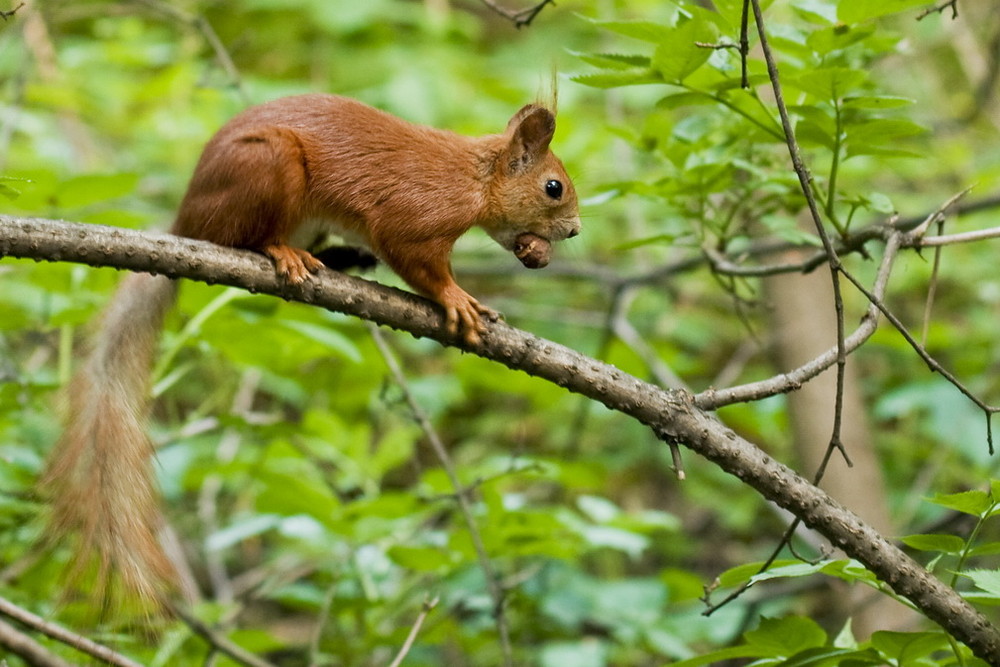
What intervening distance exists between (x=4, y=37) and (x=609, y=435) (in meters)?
3.09

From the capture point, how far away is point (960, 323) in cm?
499

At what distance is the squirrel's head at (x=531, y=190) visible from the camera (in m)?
2.12

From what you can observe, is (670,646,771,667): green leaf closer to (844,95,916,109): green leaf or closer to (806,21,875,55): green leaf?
(844,95,916,109): green leaf

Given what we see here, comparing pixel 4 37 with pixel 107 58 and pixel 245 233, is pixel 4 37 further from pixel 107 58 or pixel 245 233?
pixel 245 233

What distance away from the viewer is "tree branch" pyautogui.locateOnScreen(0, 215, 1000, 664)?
146 cm

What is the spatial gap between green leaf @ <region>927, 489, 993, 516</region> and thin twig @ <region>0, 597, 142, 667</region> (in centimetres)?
124

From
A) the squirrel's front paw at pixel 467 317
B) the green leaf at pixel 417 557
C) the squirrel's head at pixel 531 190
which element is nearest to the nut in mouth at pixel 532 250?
the squirrel's head at pixel 531 190

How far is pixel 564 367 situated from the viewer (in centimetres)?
163

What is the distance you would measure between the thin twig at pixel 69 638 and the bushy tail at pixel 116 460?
0.28 feet

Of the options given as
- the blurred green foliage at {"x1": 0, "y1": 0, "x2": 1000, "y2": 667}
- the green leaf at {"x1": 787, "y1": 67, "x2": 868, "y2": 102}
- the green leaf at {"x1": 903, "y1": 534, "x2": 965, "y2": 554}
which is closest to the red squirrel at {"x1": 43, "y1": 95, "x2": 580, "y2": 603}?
the blurred green foliage at {"x1": 0, "y1": 0, "x2": 1000, "y2": 667}

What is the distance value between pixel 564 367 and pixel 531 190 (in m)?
0.64

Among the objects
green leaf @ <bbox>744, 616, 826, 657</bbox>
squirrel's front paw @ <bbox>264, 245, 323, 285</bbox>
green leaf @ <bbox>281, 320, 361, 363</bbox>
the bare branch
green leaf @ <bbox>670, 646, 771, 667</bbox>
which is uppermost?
squirrel's front paw @ <bbox>264, 245, 323, 285</bbox>

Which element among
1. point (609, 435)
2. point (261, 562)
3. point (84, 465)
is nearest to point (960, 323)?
point (609, 435)

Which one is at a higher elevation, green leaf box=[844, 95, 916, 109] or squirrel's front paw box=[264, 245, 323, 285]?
green leaf box=[844, 95, 916, 109]
